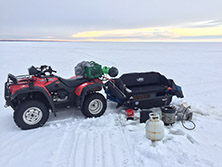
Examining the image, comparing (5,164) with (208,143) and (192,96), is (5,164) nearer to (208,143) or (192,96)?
(208,143)

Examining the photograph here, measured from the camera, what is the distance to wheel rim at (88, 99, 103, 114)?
172 inches

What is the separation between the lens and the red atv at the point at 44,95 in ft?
12.1

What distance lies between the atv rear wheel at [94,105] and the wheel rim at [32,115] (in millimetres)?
941

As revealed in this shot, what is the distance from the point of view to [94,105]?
4418mm

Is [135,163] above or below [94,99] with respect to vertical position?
below

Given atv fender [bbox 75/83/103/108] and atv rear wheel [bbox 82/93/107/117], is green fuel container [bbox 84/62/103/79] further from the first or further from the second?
atv rear wheel [bbox 82/93/107/117]

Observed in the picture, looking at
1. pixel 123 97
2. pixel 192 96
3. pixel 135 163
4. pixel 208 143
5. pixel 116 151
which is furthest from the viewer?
pixel 192 96

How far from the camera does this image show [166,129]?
146 inches

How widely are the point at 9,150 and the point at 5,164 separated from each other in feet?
1.22

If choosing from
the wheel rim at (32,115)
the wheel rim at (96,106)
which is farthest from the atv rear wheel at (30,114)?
the wheel rim at (96,106)

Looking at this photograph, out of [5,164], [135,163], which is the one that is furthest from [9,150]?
[135,163]

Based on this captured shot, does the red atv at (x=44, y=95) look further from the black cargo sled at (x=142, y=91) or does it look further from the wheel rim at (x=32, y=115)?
the black cargo sled at (x=142, y=91)

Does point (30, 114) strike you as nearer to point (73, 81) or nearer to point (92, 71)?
point (73, 81)

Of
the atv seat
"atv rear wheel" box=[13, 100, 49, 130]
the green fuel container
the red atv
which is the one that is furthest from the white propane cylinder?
"atv rear wheel" box=[13, 100, 49, 130]
